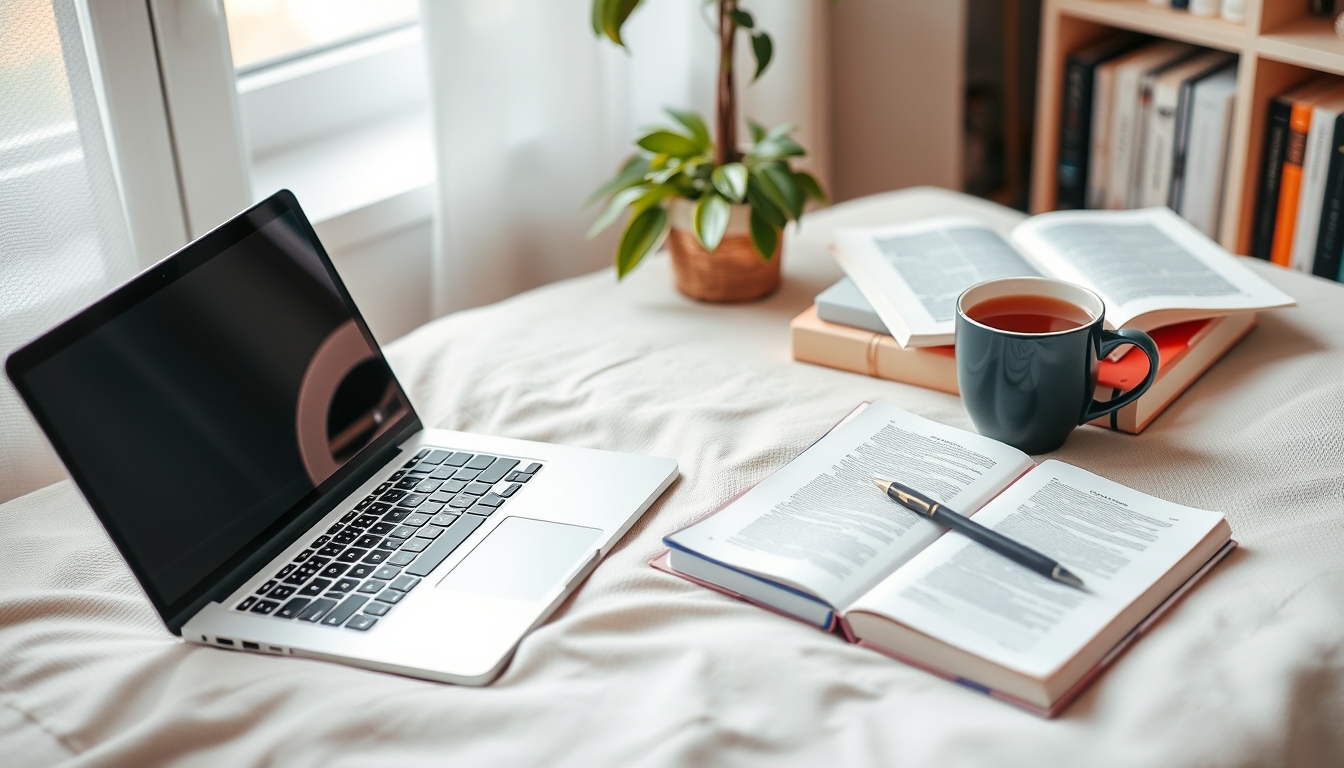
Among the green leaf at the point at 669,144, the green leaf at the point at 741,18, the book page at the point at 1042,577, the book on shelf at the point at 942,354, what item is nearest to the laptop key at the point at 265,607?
the book page at the point at 1042,577

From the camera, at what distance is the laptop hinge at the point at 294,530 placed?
2.32 ft

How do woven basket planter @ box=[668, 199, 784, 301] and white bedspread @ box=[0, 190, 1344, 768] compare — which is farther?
woven basket planter @ box=[668, 199, 784, 301]

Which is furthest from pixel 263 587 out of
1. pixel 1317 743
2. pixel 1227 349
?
pixel 1227 349

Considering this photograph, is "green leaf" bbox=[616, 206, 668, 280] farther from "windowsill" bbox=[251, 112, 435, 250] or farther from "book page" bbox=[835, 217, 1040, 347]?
Answer: "windowsill" bbox=[251, 112, 435, 250]

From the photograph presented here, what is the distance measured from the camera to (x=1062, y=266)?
3.32 feet

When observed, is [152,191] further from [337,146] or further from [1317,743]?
[1317,743]

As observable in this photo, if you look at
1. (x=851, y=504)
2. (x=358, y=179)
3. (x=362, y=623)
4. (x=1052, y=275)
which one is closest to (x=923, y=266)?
(x=1052, y=275)

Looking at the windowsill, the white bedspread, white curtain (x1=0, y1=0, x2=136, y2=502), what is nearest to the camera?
the white bedspread

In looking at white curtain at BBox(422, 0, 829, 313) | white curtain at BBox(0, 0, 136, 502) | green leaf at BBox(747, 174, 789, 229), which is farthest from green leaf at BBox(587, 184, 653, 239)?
white curtain at BBox(0, 0, 136, 502)

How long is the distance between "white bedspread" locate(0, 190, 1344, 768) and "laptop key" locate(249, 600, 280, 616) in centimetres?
3

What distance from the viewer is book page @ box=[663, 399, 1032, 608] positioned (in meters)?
0.69

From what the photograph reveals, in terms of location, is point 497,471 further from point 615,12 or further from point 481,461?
point 615,12

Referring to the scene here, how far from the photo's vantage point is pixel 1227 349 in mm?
951

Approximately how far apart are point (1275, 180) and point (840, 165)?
2.18ft
